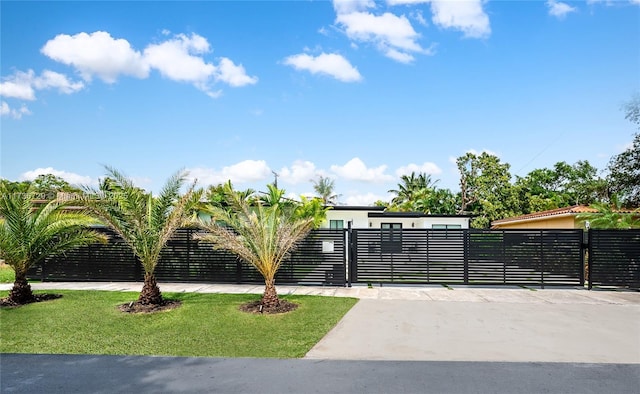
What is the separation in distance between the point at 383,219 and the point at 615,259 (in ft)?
49.6

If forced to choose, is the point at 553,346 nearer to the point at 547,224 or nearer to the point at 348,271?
the point at 348,271

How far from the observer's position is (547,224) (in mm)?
18125

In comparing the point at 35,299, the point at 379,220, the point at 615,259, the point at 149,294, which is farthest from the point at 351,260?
the point at 379,220

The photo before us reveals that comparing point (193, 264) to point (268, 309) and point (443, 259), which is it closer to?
point (268, 309)

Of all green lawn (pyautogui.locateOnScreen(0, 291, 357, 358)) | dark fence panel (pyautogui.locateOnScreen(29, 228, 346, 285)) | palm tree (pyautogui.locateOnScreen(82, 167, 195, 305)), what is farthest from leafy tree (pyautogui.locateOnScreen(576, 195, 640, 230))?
palm tree (pyautogui.locateOnScreen(82, 167, 195, 305))

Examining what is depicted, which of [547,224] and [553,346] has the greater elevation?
[547,224]

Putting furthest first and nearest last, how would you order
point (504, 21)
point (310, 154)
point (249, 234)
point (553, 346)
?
point (310, 154), point (504, 21), point (249, 234), point (553, 346)

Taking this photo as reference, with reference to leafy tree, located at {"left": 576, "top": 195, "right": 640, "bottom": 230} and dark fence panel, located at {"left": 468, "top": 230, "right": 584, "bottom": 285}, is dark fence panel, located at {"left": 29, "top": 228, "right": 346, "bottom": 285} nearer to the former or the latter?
dark fence panel, located at {"left": 468, "top": 230, "right": 584, "bottom": 285}

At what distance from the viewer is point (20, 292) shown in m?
8.90

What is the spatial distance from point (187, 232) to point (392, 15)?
9529 millimetres

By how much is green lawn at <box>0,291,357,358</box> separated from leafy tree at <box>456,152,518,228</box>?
22212 mm

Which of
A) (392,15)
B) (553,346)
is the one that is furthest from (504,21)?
(553,346)

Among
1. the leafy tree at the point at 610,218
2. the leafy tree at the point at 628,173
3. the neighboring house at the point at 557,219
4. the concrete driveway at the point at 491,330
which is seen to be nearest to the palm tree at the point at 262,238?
the concrete driveway at the point at 491,330

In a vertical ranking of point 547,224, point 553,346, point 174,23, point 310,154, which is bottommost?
point 553,346
